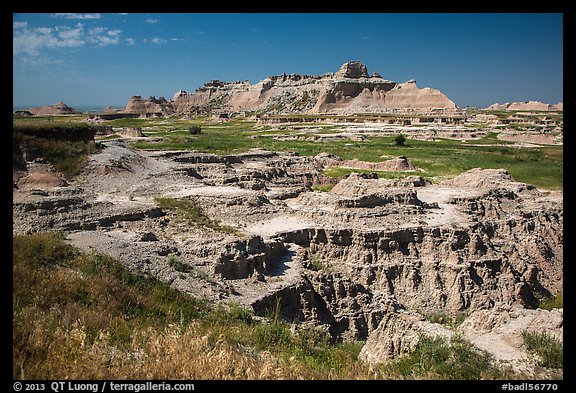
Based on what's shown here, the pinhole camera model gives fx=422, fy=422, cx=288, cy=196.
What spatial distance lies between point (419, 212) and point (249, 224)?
7155 millimetres

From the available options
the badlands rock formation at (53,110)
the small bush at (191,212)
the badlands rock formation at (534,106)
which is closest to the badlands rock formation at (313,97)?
the badlands rock formation at (53,110)

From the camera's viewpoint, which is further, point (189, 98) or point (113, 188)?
point (189, 98)

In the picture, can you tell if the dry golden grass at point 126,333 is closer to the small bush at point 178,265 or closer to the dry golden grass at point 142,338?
the dry golden grass at point 142,338

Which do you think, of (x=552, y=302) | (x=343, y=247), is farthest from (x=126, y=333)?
(x=552, y=302)

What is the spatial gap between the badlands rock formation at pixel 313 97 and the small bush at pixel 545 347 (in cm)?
11405

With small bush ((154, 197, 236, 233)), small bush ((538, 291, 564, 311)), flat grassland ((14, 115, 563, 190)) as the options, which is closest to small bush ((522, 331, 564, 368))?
small bush ((538, 291, 564, 311))

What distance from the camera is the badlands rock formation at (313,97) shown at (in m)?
121

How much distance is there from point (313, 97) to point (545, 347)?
419 ft

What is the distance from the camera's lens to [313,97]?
13050cm

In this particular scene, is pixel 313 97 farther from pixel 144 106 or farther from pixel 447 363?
pixel 447 363

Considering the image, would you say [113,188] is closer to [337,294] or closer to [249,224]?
[249,224]
